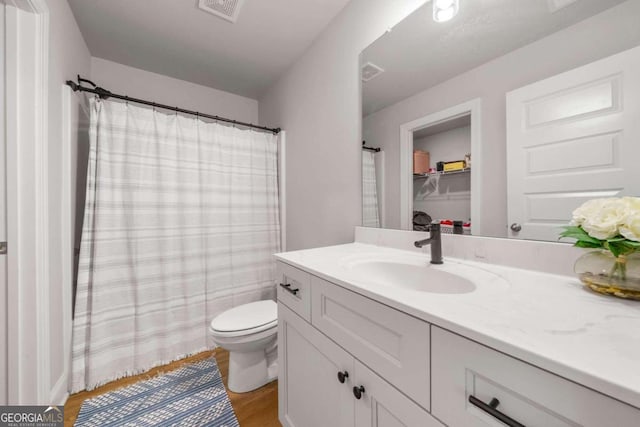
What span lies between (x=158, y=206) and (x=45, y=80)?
81 cm

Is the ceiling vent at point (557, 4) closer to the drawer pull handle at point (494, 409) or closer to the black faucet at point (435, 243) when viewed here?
the black faucet at point (435, 243)

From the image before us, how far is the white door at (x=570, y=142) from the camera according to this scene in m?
0.66

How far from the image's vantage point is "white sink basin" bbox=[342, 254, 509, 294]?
0.74m

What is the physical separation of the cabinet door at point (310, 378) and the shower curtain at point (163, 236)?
1.02 m

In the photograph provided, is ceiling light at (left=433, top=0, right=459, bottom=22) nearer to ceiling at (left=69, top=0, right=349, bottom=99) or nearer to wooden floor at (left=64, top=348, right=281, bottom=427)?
ceiling at (left=69, top=0, right=349, bottom=99)

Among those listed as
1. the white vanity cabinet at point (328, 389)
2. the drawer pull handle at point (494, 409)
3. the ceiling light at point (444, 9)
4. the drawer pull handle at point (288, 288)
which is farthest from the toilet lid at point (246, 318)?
the ceiling light at point (444, 9)

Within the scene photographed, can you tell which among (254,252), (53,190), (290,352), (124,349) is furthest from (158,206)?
(290,352)

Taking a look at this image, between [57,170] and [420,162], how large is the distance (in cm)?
189

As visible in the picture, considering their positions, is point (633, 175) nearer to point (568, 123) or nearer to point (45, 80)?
point (568, 123)

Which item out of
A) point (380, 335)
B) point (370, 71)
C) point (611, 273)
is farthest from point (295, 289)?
point (370, 71)

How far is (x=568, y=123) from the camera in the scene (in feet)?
2.43

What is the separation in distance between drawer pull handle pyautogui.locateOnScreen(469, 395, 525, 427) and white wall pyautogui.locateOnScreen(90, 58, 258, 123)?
2.69m

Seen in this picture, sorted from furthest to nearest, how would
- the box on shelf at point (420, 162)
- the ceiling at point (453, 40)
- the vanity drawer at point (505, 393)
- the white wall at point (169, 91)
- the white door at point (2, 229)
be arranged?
the white wall at point (169, 91) → the box on shelf at point (420, 162) → the white door at point (2, 229) → the ceiling at point (453, 40) → the vanity drawer at point (505, 393)
